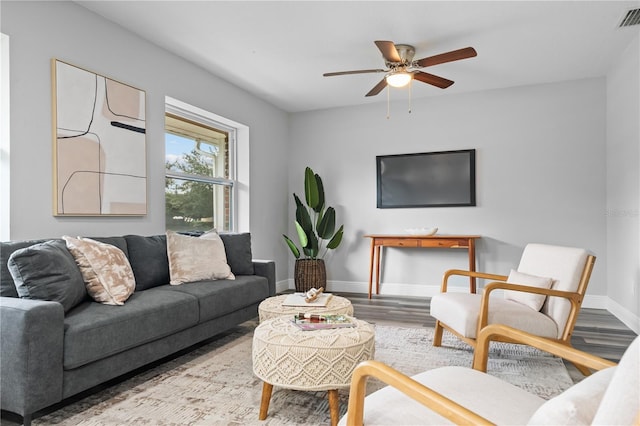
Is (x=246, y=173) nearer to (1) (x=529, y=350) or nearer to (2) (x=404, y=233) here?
(2) (x=404, y=233)

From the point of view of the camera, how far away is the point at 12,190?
2512 millimetres

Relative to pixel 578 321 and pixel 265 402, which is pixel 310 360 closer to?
pixel 265 402

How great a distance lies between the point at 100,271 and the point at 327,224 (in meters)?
3.27

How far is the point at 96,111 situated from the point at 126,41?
716mm

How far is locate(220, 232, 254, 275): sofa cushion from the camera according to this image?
3754 mm

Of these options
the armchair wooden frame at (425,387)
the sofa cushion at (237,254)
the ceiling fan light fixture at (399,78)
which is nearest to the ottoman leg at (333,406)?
the armchair wooden frame at (425,387)

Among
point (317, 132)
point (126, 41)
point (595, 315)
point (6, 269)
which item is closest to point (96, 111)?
point (126, 41)

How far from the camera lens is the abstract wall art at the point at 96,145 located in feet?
9.18

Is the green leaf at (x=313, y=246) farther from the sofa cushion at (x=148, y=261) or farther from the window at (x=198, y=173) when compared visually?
the sofa cushion at (x=148, y=261)

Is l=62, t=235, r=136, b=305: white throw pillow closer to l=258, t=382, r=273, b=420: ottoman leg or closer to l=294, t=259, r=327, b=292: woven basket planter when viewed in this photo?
l=258, t=382, r=273, b=420: ottoman leg

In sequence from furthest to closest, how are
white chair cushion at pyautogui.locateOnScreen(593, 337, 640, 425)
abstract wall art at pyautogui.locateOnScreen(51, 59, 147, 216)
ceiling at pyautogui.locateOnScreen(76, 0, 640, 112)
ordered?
1. ceiling at pyautogui.locateOnScreen(76, 0, 640, 112)
2. abstract wall art at pyautogui.locateOnScreen(51, 59, 147, 216)
3. white chair cushion at pyautogui.locateOnScreen(593, 337, 640, 425)

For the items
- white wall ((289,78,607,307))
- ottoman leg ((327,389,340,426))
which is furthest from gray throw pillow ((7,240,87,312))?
white wall ((289,78,607,307))

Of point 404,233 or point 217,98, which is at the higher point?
point 217,98

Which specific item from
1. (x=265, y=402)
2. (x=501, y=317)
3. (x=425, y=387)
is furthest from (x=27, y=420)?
(x=501, y=317)
